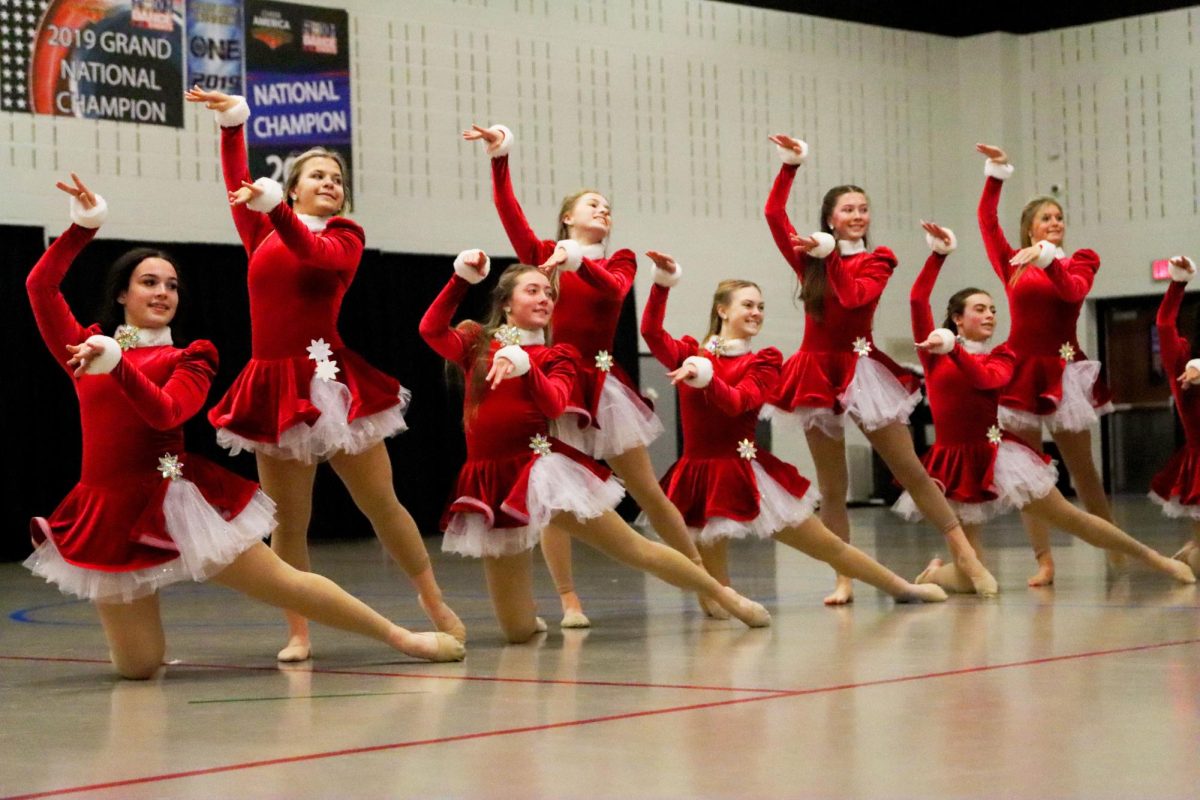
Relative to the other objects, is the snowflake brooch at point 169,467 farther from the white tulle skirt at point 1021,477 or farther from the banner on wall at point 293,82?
the banner on wall at point 293,82

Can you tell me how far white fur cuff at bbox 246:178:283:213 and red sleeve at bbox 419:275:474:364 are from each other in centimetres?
55

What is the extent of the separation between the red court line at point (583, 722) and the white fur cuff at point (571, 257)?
6.04 feet

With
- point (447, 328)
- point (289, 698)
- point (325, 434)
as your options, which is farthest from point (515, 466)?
point (289, 698)

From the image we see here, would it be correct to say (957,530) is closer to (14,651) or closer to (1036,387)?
(1036,387)

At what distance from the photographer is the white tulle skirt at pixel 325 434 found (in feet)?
14.2

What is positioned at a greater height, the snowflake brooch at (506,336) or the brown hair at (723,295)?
the brown hair at (723,295)

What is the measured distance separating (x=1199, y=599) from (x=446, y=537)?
240 centimetres

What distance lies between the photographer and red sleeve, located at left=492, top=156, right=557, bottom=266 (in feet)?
16.5

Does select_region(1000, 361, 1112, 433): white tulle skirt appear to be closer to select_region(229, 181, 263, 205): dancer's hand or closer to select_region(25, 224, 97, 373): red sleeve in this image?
select_region(229, 181, 263, 205): dancer's hand

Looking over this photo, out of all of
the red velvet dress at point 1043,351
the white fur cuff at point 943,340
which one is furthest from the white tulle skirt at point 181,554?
the red velvet dress at point 1043,351

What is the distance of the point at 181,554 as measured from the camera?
3910 mm

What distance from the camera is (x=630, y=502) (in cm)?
1151

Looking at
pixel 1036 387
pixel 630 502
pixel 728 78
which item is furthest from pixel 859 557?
pixel 728 78

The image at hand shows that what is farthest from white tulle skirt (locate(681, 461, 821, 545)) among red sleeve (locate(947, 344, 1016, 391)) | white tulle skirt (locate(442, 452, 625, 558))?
red sleeve (locate(947, 344, 1016, 391))
